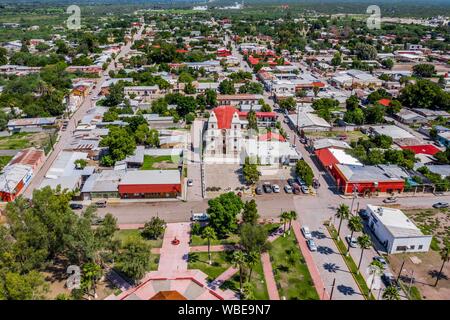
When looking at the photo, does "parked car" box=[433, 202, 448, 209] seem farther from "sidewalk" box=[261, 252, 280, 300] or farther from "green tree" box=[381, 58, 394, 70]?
"green tree" box=[381, 58, 394, 70]

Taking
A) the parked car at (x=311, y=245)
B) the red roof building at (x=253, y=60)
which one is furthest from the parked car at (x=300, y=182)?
the red roof building at (x=253, y=60)

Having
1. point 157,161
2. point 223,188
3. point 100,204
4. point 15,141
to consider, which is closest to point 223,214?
point 223,188

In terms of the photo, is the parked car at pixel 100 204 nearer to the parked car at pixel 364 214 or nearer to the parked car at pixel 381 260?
the parked car at pixel 364 214

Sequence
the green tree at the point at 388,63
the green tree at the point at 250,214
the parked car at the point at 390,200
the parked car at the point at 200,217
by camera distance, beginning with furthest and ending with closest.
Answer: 1. the green tree at the point at 388,63
2. the parked car at the point at 390,200
3. the parked car at the point at 200,217
4. the green tree at the point at 250,214

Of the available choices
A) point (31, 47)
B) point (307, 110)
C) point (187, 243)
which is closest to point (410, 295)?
point (187, 243)

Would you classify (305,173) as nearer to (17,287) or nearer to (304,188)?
(304,188)

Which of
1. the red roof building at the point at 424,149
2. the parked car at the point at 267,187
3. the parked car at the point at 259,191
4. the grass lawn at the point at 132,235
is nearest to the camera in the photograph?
the grass lawn at the point at 132,235
